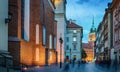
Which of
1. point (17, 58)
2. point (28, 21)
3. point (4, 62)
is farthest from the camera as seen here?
point (28, 21)

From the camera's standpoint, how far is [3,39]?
21.7m

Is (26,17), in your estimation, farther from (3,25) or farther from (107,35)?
(107,35)

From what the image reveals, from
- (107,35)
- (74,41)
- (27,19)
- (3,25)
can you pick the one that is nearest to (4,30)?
(3,25)

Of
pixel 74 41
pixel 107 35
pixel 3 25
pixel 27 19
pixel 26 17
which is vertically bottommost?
pixel 74 41

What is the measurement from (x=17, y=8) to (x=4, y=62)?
15486 mm

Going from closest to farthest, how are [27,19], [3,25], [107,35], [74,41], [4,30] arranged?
[3,25]
[4,30]
[27,19]
[107,35]
[74,41]

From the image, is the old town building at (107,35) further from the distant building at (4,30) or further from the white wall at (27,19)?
the distant building at (4,30)

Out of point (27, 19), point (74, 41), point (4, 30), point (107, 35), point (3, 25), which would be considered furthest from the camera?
point (74, 41)

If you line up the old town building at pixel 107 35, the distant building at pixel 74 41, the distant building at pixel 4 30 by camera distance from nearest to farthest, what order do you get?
the distant building at pixel 4 30
the old town building at pixel 107 35
the distant building at pixel 74 41

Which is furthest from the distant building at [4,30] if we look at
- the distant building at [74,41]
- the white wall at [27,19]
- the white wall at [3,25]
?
the distant building at [74,41]

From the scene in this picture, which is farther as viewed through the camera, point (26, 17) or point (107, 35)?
point (107, 35)

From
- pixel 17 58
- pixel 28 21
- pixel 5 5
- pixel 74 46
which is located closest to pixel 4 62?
pixel 5 5

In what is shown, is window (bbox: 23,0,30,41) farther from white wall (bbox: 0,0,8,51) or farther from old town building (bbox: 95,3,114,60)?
old town building (bbox: 95,3,114,60)

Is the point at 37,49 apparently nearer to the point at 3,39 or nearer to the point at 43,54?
the point at 43,54
